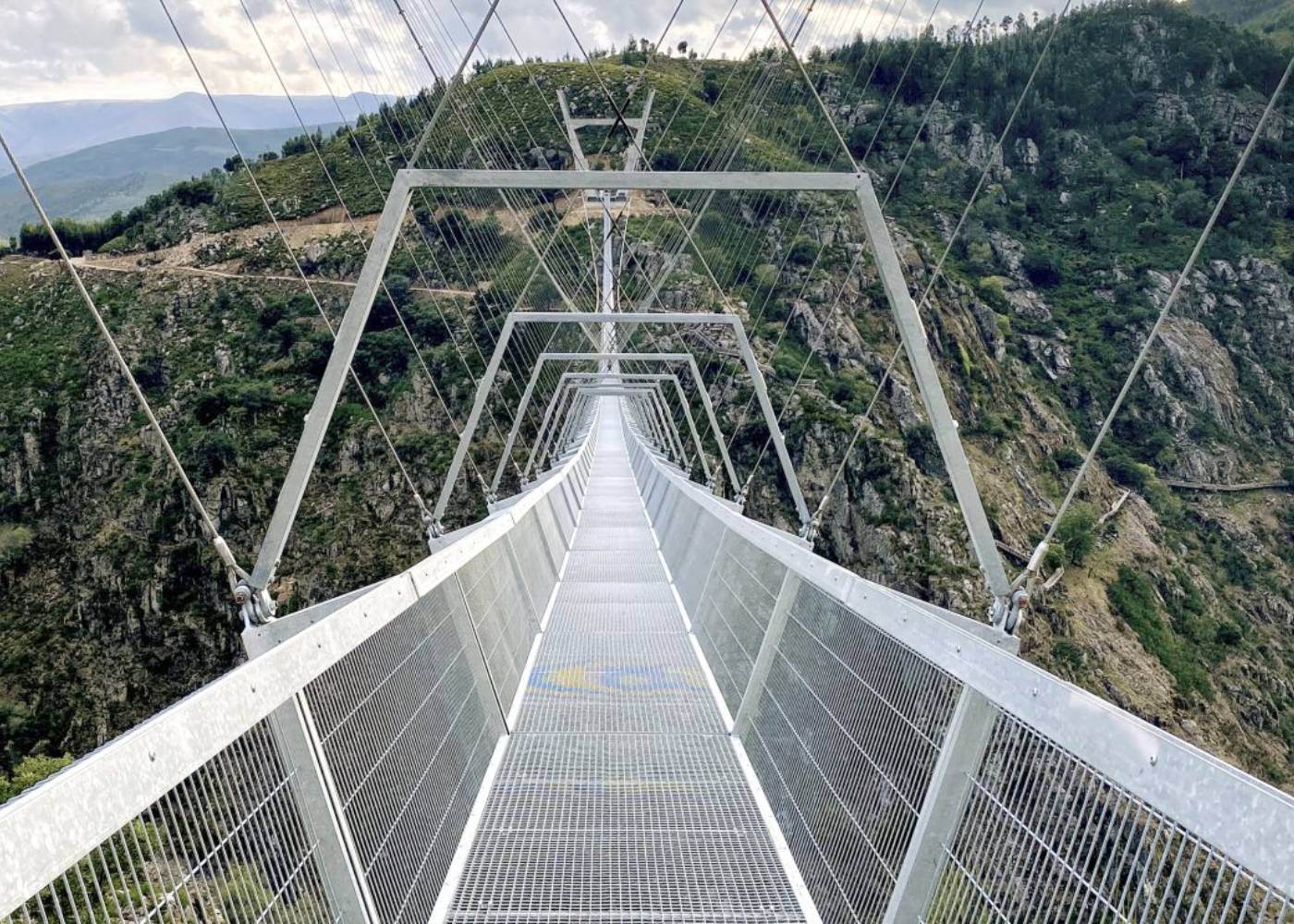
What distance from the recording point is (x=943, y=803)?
11.1ft

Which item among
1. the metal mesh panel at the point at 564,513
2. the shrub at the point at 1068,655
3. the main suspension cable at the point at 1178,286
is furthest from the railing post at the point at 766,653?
the shrub at the point at 1068,655

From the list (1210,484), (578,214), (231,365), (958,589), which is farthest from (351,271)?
(1210,484)

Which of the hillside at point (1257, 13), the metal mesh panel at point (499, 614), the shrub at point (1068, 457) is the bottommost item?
the shrub at point (1068, 457)

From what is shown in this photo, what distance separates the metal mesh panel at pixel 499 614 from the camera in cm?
618

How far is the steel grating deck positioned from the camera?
169 inches

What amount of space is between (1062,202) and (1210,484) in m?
31.0

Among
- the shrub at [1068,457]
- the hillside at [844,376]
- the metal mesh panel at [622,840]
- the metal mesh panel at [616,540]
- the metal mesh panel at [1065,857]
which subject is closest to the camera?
the metal mesh panel at [1065,857]

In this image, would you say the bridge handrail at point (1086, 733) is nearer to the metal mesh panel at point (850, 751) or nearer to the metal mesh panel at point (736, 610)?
the metal mesh panel at point (850, 751)

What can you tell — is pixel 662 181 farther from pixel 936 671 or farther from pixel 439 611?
Result: pixel 936 671

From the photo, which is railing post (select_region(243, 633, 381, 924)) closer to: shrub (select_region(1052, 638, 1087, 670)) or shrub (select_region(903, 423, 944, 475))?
shrub (select_region(1052, 638, 1087, 670))

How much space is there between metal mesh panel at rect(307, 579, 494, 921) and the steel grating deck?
27 centimetres

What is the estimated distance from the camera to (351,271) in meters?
72.1

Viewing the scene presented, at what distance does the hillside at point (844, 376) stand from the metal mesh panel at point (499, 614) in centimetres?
3429

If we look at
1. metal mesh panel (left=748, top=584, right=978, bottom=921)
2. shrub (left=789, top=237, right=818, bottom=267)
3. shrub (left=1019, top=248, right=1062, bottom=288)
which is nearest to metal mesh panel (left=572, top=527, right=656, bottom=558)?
metal mesh panel (left=748, top=584, right=978, bottom=921)
